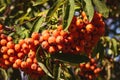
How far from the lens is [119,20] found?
619 centimetres

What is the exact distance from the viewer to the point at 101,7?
105 inches

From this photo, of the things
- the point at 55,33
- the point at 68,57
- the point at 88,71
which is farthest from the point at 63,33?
the point at 88,71

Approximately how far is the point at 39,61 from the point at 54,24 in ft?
1.17

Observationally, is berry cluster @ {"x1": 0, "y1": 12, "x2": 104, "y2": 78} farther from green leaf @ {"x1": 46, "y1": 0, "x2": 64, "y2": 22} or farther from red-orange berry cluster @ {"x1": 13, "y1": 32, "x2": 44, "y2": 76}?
green leaf @ {"x1": 46, "y1": 0, "x2": 64, "y2": 22}

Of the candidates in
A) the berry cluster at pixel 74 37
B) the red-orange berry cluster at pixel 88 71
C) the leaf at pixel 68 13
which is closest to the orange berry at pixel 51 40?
the berry cluster at pixel 74 37

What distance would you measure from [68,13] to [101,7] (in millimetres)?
266

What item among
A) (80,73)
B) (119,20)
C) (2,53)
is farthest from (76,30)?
(119,20)

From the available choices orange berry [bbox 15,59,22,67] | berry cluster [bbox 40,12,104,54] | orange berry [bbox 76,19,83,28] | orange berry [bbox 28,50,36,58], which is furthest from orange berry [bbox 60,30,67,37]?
orange berry [bbox 15,59,22,67]

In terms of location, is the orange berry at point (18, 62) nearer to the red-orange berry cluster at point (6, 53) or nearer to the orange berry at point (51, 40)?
the red-orange berry cluster at point (6, 53)

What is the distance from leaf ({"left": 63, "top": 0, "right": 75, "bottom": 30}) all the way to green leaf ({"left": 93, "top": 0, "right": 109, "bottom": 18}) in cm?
18

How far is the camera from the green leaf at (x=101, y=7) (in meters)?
2.62

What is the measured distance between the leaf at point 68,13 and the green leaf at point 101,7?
180 mm

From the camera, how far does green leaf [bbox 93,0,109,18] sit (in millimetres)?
2619

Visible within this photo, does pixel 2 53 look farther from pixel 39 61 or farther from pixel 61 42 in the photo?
pixel 61 42
